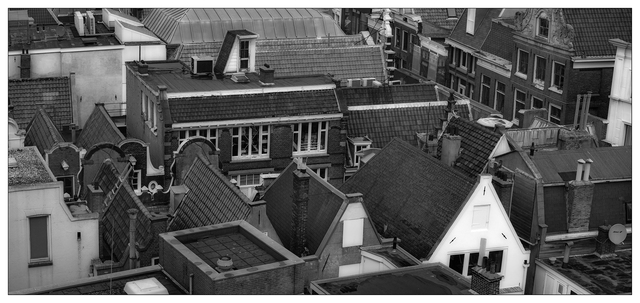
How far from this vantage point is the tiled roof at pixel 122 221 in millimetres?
53156

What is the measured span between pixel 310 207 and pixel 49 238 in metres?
11.9

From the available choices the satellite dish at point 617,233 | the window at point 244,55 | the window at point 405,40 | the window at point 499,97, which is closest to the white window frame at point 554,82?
the window at point 499,97

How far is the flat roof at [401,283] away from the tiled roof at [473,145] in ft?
26.5

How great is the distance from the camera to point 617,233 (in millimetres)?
54594

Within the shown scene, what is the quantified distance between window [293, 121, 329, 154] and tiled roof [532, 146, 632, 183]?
15.3 meters

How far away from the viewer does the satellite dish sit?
54.4 m

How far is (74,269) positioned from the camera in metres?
52.1

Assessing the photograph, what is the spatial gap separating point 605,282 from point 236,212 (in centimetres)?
1695

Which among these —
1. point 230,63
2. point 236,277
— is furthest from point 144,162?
point 236,277

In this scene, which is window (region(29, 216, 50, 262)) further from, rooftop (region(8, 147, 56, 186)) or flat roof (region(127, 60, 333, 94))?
flat roof (region(127, 60, 333, 94))

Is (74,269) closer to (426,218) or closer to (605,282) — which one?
(426,218)

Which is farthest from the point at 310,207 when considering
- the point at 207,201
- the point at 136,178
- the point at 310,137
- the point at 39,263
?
the point at 310,137

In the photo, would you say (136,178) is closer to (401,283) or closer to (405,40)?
(401,283)

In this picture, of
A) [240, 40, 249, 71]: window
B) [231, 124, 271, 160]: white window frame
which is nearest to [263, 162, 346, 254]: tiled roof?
[231, 124, 271, 160]: white window frame
